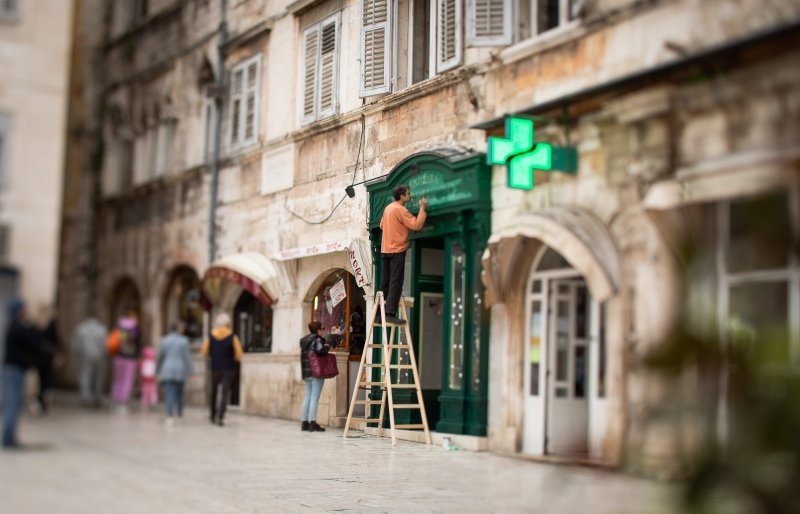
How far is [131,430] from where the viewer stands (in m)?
5.54

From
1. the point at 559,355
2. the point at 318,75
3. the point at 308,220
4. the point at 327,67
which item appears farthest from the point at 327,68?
the point at 559,355

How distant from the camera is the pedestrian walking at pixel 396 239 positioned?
702 centimetres

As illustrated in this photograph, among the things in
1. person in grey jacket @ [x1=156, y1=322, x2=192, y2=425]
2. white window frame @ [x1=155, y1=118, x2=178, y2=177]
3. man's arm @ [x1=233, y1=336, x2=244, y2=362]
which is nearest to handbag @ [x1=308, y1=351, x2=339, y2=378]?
person in grey jacket @ [x1=156, y1=322, x2=192, y2=425]

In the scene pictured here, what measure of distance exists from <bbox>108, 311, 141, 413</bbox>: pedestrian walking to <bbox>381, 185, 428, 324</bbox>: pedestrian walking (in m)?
1.86

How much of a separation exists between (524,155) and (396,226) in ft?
4.20

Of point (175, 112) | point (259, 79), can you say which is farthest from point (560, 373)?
point (175, 112)

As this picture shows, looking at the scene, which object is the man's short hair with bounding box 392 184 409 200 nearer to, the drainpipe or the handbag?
the handbag

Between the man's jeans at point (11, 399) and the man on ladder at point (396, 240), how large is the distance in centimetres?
299

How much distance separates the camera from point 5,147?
349 centimetres

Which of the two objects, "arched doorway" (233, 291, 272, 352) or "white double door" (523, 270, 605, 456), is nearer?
"white double door" (523, 270, 605, 456)

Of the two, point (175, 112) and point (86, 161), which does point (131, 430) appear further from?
point (175, 112)

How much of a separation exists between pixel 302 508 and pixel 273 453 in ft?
6.12

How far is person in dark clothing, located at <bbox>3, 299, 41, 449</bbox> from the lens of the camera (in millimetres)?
3592

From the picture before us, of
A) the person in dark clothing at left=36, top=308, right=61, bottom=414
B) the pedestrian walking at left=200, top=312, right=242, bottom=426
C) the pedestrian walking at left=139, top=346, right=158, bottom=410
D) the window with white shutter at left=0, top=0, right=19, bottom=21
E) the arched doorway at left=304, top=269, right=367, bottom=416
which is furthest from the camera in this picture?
the pedestrian walking at left=200, top=312, right=242, bottom=426
